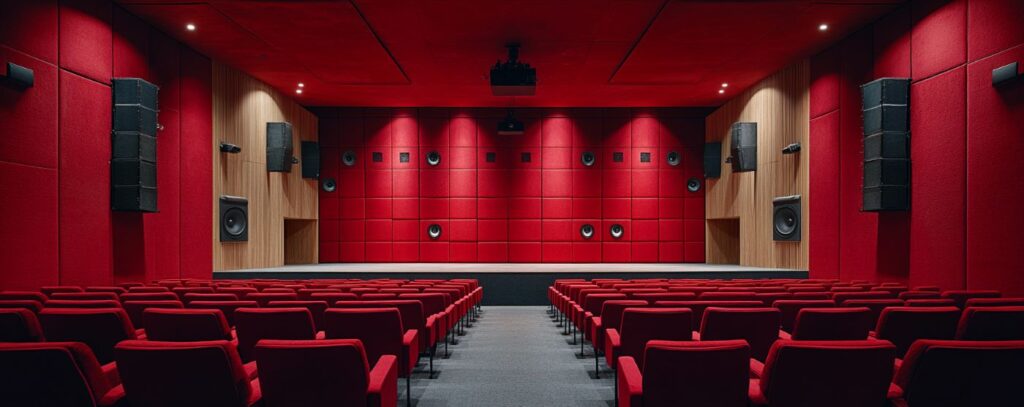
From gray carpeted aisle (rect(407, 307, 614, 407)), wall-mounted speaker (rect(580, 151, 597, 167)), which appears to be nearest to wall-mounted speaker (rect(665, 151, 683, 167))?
wall-mounted speaker (rect(580, 151, 597, 167))

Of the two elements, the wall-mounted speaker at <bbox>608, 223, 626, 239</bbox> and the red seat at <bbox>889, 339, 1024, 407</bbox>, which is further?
the wall-mounted speaker at <bbox>608, 223, 626, 239</bbox>

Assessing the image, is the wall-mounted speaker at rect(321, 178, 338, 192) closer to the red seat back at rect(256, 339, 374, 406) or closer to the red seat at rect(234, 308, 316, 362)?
the red seat at rect(234, 308, 316, 362)

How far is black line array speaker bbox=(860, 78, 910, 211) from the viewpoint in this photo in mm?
7898

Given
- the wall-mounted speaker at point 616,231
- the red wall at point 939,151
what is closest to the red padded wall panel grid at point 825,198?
the red wall at point 939,151

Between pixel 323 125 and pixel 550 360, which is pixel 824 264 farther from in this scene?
pixel 323 125

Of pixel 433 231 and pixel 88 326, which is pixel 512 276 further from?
pixel 88 326

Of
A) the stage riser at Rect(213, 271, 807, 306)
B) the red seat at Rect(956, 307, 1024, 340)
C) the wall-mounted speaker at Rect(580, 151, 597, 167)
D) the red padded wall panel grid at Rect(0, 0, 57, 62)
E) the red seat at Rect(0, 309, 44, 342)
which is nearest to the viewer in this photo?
the red seat at Rect(0, 309, 44, 342)

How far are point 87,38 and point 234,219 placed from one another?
436 cm

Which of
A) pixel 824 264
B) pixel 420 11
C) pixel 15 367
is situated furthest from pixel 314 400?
pixel 824 264

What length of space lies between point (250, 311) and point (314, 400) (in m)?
1.20

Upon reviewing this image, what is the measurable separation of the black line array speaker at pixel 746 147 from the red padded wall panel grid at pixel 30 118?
11.3 m

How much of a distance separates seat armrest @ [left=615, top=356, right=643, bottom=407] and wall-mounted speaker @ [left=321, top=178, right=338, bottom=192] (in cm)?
1340

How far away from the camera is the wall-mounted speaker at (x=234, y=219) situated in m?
10.9

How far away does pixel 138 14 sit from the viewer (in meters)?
8.60
